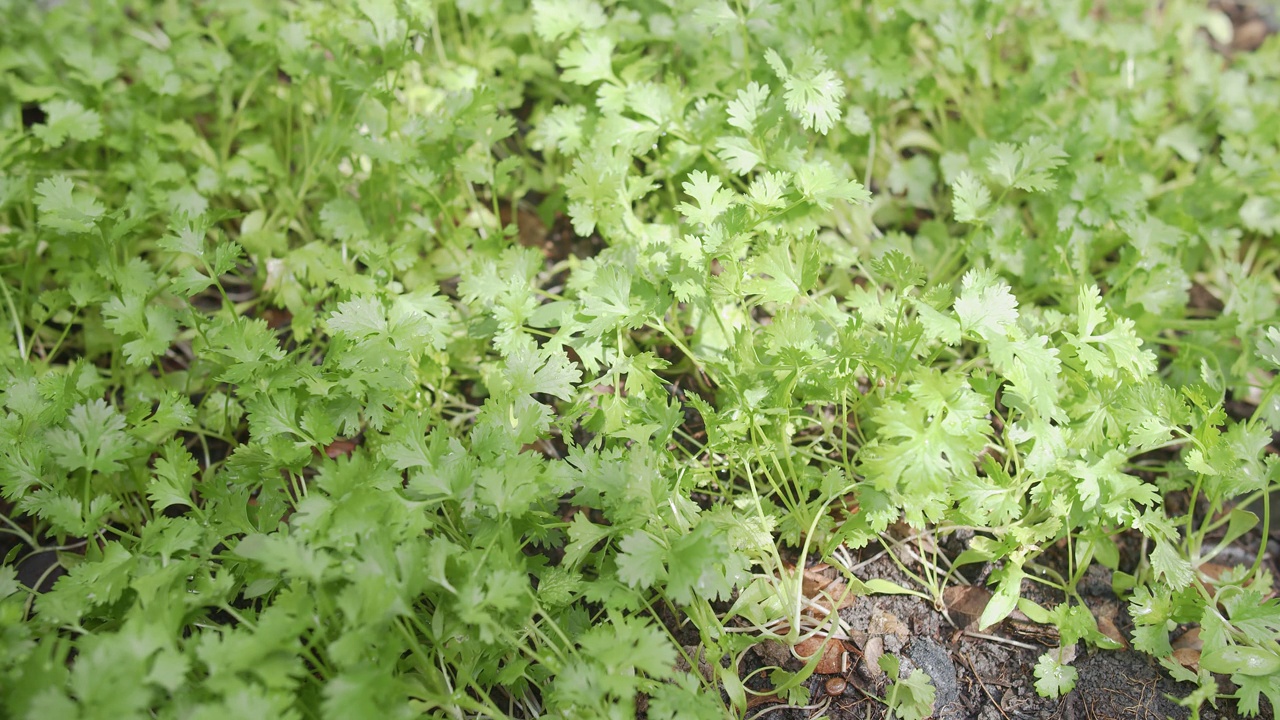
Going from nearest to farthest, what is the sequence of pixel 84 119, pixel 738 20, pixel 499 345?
pixel 499 345, pixel 738 20, pixel 84 119

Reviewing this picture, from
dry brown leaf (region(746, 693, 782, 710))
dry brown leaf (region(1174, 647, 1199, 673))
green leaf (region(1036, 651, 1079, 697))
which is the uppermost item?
green leaf (region(1036, 651, 1079, 697))

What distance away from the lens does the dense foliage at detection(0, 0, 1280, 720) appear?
1532 millimetres

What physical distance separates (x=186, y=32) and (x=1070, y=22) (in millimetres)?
2572

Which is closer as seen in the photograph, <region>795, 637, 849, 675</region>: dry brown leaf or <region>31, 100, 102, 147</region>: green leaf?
<region>795, 637, 849, 675</region>: dry brown leaf

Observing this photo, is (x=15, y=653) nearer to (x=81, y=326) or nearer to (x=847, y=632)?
(x=81, y=326)

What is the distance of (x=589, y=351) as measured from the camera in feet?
5.98

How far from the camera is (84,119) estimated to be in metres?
2.19

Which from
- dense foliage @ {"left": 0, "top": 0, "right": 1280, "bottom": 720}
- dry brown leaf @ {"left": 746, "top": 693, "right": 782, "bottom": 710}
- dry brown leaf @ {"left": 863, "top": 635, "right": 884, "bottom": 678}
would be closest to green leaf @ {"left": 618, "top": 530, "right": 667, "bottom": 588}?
dense foliage @ {"left": 0, "top": 0, "right": 1280, "bottom": 720}

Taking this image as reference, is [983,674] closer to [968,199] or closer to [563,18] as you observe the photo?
[968,199]

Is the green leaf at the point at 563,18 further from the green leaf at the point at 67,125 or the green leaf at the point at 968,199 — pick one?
the green leaf at the point at 67,125

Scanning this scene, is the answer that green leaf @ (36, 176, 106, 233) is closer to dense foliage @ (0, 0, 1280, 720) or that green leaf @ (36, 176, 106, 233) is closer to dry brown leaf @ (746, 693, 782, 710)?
dense foliage @ (0, 0, 1280, 720)

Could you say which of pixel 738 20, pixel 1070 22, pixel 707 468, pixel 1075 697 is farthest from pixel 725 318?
pixel 1070 22

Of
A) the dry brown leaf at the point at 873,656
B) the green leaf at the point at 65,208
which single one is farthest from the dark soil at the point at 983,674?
the green leaf at the point at 65,208

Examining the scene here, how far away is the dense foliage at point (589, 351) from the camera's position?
1532mm
